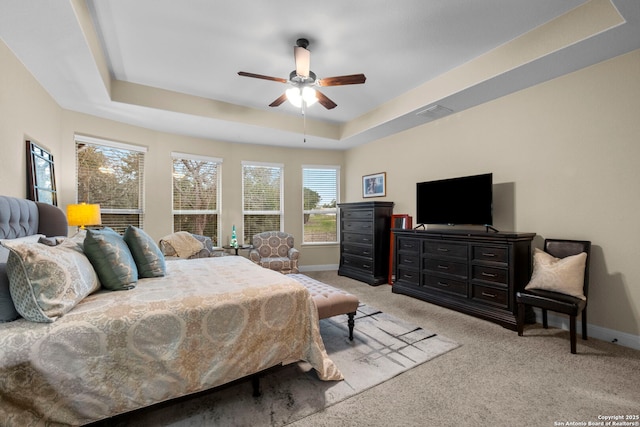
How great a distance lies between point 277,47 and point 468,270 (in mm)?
3356

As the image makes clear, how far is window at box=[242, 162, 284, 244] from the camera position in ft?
18.4

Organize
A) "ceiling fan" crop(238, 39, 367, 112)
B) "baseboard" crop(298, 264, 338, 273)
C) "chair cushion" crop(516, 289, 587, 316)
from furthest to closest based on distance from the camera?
"baseboard" crop(298, 264, 338, 273)
"ceiling fan" crop(238, 39, 367, 112)
"chair cushion" crop(516, 289, 587, 316)

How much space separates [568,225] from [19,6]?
5.12m

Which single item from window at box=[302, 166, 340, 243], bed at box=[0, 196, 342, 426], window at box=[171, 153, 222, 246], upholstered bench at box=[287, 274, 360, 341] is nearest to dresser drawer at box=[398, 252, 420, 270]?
upholstered bench at box=[287, 274, 360, 341]

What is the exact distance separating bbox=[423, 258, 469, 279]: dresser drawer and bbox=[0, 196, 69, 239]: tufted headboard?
4234 mm

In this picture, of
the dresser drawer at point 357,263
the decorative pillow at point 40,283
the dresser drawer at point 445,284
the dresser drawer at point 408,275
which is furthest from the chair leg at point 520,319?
the decorative pillow at point 40,283

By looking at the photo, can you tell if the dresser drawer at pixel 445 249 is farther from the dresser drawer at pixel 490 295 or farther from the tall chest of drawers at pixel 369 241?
the tall chest of drawers at pixel 369 241

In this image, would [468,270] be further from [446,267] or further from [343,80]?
[343,80]

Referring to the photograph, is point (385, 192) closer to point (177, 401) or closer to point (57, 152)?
point (177, 401)

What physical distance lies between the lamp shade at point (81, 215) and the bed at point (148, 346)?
1.22 meters

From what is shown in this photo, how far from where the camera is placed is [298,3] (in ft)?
7.57

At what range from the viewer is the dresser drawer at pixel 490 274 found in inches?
119

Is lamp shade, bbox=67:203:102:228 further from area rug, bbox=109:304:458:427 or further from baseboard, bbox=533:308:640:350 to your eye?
baseboard, bbox=533:308:640:350

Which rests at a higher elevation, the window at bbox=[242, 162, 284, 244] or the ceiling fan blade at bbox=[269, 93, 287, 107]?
the ceiling fan blade at bbox=[269, 93, 287, 107]
